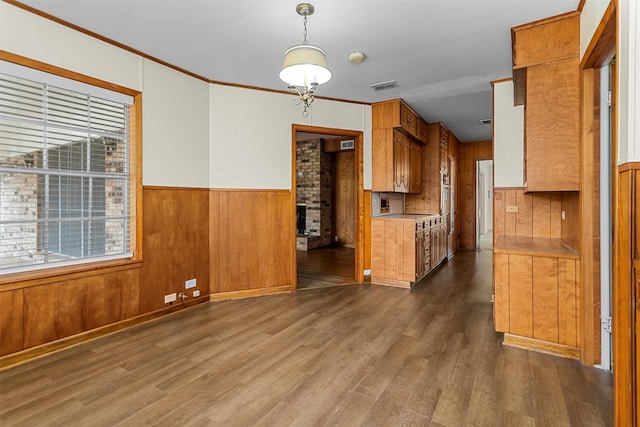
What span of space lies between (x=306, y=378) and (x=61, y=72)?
3.08m

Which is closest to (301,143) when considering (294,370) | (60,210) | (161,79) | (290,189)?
(290,189)

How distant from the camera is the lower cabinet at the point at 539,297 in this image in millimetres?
2529

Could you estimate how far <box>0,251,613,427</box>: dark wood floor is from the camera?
189cm

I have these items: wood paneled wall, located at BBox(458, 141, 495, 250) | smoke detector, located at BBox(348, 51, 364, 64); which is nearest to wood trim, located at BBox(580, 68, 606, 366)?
smoke detector, located at BBox(348, 51, 364, 64)

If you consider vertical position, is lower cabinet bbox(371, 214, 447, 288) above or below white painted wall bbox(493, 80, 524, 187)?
below

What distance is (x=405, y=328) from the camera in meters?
3.17

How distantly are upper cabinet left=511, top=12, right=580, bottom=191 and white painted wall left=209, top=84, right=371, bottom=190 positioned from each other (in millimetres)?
2607

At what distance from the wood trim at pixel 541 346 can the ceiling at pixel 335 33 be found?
2.56m

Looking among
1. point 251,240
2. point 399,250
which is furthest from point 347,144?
point 251,240

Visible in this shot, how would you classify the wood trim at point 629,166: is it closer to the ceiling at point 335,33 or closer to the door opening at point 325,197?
the ceiling at point 335,33

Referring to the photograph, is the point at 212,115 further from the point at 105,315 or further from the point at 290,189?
the point at 105,315

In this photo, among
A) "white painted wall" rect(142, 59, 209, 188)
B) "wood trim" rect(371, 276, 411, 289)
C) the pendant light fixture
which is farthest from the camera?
"wood trim" rect(371, 276, 411, 289)

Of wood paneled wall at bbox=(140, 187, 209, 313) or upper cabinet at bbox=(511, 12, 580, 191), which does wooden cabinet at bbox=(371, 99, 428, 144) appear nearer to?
upper cabinet at bbox=(511, 12, 580, 191)

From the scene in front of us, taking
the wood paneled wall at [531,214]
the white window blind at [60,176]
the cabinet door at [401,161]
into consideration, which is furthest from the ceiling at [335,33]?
the wood paneled wall at [531,214]
